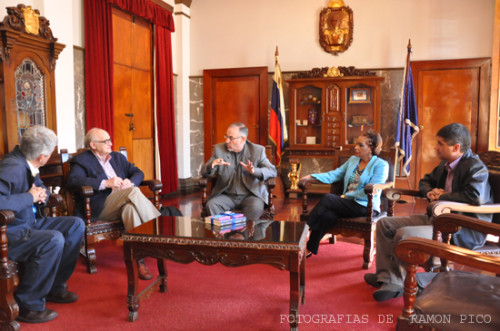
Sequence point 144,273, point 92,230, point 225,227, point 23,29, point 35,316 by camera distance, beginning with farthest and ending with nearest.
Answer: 1. point 23,29
2. point 92,230
3. point 144,273
4. point 225,227
5. point 35,316

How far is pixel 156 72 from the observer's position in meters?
6.47

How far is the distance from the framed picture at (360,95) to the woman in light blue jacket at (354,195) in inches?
120

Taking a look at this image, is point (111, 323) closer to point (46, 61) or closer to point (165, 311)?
point (165, 311)

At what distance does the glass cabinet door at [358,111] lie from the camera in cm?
641

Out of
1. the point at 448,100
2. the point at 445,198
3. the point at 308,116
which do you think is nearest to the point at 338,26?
the point at 308,116

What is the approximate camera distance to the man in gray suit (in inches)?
141

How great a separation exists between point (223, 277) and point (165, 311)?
64 cm

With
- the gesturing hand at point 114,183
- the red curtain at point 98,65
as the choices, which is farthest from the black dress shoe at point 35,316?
the red curtain at point 98,65

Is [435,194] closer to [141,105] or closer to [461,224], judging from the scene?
[461,224]

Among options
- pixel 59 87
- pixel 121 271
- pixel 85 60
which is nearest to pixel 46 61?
pixel 59 87

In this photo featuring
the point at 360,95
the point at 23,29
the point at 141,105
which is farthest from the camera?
the point at 360,95

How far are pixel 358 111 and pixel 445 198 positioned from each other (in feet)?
13.4

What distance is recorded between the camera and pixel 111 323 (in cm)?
237

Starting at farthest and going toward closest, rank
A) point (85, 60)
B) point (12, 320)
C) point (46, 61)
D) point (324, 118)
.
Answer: point (324, 118) → point (85, 60) → point (46, 61) → point (12, 320)
